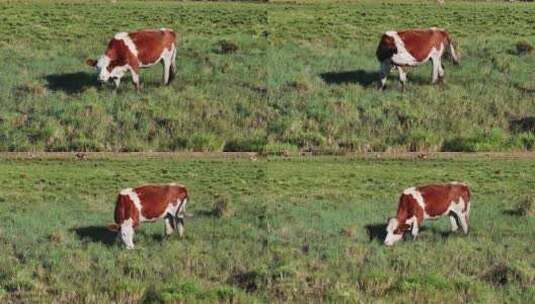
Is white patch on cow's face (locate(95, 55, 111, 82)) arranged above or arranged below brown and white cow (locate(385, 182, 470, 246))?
above

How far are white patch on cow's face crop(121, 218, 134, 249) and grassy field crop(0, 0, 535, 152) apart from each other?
570 cm

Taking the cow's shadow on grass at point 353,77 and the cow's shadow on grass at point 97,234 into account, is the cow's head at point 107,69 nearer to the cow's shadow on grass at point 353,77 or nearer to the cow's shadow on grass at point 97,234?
the cow's shadow on grass at point 353,77

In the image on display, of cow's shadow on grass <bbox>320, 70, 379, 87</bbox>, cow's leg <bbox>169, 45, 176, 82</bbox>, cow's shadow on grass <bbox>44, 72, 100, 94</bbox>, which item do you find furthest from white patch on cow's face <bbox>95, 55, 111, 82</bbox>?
cow's shadow on grass <bbox>320, 70, 379, 87</bbox>

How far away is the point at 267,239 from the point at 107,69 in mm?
9726

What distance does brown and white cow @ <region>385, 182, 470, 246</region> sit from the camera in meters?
25.1

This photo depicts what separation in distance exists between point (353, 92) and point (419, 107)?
175cm

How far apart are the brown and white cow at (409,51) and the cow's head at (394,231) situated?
8.01 meters

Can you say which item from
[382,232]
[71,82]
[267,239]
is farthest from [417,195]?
[71,82]

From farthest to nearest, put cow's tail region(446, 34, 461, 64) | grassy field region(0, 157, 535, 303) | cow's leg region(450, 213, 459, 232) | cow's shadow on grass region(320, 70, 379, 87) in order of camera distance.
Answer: cow's tail region(446, 34, 461, 64)
cow's shadow on grass region(320, 70, 379, 87)
cow's leg region(450, 213, 459, 232)
grassy field region(0, 157, 535, 303)

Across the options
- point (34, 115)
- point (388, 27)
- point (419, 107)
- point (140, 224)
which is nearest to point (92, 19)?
point (388, 27)

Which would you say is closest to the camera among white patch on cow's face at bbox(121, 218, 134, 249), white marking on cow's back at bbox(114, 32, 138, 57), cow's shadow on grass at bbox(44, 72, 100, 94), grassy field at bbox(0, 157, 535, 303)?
grassy field at bbox(0, 157, 535, 303)

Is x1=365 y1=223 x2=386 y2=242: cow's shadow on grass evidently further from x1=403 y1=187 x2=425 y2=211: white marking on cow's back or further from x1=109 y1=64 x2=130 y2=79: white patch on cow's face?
x1=109 y1=64 x2=130 y2=79: white patch on cow's face

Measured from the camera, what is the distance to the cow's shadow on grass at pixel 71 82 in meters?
32.5

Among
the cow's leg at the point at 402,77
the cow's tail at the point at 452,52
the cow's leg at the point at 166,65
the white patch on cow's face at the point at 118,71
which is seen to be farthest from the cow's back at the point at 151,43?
the cow's tail at the point at 452,52
